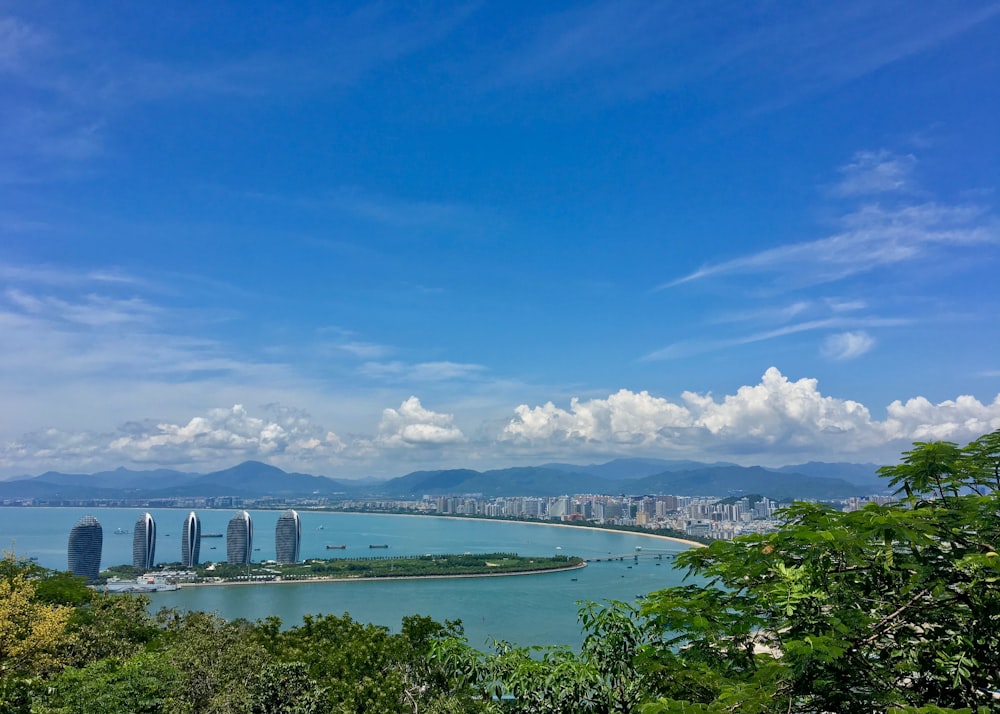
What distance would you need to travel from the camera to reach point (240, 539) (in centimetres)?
4384

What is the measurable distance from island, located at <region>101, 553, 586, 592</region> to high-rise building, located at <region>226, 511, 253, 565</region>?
840 millimetres

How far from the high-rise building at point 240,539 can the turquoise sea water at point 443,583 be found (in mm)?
7820

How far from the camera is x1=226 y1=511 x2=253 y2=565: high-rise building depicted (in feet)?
143

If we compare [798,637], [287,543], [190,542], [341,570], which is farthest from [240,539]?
[798,637]

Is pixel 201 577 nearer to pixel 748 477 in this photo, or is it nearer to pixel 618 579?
pixel 618 579

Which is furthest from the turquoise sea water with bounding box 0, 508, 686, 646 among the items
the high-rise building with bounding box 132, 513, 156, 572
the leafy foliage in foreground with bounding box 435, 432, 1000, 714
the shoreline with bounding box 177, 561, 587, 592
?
the high-rise building with bounding box 132, 513, 156, 572

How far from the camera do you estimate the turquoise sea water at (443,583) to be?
81.0 ft

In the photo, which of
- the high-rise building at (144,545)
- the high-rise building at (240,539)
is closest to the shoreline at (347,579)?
the high-rise building at (240,539)

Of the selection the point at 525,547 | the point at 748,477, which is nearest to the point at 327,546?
the point at 525,547

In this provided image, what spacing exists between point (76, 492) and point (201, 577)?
163 m

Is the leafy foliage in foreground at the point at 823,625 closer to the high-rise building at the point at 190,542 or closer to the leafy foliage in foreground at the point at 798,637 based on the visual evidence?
the leafy foliage in foreground at the point at 798,637

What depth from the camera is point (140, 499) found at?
490ft

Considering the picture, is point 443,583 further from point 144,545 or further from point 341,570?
point 144,545

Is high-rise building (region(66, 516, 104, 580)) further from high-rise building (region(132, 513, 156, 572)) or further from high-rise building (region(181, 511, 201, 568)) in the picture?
high-rise building (region(181, 511, 201, 568))
